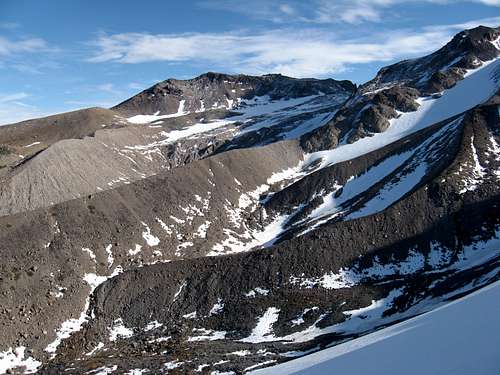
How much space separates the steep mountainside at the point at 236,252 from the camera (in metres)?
51.0

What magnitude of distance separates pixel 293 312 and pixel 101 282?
25.2m

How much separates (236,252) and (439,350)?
6334 centimetres

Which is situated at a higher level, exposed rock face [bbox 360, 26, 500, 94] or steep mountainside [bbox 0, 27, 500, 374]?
exposed rock face [bbox 360, 26, 500, 94]

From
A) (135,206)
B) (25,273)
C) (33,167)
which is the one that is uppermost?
(33,167)

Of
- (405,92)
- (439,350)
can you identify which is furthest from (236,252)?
(405,92)

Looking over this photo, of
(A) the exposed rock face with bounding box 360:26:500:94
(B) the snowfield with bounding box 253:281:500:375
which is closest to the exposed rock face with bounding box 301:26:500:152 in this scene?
(A) the exposed rock face with bounding box 360:26:500:94

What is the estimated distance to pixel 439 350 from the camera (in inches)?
537

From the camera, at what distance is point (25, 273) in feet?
195

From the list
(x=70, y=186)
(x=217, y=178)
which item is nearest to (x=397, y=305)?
(x=217, y=178)

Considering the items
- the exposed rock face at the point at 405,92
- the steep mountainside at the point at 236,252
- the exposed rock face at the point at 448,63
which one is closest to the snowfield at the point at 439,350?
the steep mountainside at the point at 236,252

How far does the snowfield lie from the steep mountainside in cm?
2426

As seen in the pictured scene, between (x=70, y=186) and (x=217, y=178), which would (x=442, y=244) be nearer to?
(x=217, y=178)

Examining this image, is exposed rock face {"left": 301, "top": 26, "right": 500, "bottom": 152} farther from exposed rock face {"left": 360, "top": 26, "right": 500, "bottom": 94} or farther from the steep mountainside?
the steep mountainside

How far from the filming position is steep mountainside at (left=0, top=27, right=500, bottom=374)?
5097 cm
